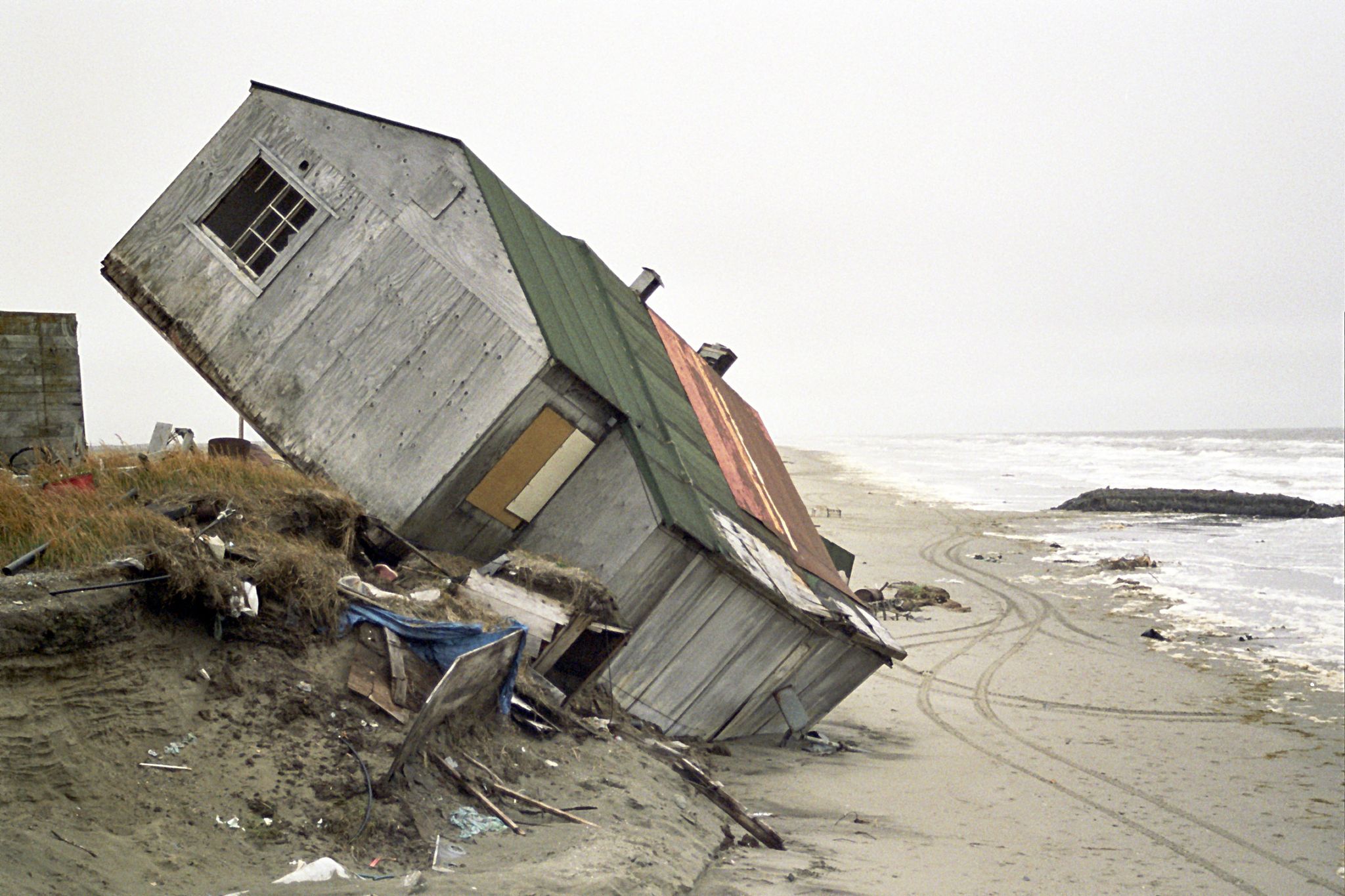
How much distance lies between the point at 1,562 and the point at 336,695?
87.7 inches

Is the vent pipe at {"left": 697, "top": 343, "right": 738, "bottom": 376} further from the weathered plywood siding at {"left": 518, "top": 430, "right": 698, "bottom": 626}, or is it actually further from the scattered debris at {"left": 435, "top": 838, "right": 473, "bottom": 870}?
the scattered debris at {"left": 435, "top": 838, "right": 473, "bottom": 870}

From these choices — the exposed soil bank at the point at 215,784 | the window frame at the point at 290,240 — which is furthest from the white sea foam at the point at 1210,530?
the window frame at the point at 290,240

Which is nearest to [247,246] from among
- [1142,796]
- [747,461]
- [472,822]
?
[472,822]

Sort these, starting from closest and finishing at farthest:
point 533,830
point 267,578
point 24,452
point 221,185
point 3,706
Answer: point 3,706 → point 533,830 → point 267,578 → point 221,185 → point 24,452

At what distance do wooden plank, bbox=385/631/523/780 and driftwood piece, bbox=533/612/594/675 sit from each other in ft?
3.94

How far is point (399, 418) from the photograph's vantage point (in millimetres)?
10375

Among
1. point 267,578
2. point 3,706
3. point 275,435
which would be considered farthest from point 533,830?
point 275,435

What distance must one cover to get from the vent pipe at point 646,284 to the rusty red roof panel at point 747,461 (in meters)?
0.43

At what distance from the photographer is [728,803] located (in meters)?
8.78

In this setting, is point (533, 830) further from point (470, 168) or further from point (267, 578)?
point (470, 168)

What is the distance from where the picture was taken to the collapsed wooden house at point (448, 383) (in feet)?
33.7

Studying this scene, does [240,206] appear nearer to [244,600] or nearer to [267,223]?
[267,223]

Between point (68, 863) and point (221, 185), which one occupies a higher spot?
point (221, 185)

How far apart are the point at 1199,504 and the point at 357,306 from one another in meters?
39.6
